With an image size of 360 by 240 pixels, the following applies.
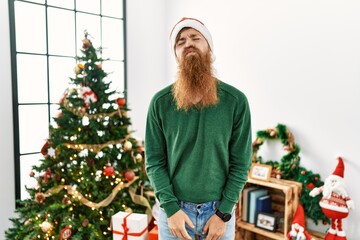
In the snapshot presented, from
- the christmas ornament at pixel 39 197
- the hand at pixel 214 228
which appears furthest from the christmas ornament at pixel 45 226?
the hand at pixel 214 228

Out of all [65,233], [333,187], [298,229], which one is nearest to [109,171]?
[65,233]

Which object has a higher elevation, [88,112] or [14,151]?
[88,112]

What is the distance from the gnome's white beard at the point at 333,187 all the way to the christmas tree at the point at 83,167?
1.38 metres

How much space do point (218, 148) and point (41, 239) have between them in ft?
5.21

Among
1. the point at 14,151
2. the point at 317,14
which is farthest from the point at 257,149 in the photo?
the point at 14,151

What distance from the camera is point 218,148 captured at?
1.29 meters

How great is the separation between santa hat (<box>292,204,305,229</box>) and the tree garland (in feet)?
0.34

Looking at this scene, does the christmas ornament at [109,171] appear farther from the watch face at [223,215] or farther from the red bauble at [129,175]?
the watch face at [223,215]

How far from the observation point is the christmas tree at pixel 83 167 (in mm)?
2219

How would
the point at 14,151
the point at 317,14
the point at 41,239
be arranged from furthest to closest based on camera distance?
the point at 14,151, the point at 317,14, the point at 41,239

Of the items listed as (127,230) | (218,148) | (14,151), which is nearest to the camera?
(218,148)

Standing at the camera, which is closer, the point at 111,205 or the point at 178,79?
the point at 178,79

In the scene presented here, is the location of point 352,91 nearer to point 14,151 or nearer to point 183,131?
point 183,131

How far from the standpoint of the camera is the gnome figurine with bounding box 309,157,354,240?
2.15 metres
